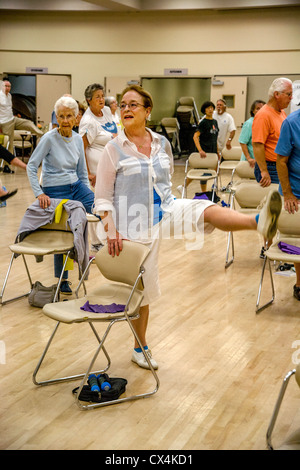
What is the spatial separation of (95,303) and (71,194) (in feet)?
6.12

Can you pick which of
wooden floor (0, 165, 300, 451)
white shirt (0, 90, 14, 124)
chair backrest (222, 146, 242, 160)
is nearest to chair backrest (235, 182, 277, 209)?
wooden floor (0, 165, 300, 451)

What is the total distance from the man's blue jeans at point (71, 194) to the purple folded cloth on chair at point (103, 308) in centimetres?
188

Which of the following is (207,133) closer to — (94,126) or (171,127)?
(94,126)

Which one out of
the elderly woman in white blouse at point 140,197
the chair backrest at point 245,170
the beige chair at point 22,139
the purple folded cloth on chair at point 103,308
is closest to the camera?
the purple folded cloth on chair at point 103,308

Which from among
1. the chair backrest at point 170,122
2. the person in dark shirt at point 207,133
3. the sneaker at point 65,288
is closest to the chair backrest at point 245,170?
the person in dark shirt at point 207,133

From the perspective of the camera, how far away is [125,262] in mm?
3443

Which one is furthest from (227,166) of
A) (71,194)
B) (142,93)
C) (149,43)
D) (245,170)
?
(142,93)

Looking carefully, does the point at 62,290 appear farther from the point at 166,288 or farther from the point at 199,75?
the point at 199,75

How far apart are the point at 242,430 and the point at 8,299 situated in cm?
272

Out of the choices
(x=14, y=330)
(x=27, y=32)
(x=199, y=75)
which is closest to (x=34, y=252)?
(x=14, y=330)

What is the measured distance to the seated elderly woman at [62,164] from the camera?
15.9 ft

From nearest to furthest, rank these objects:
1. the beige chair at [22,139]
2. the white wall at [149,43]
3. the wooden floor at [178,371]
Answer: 1. the wooden floor at [178,371]
2. the beige chair at [22,139]
3. the white wall at [149,43]

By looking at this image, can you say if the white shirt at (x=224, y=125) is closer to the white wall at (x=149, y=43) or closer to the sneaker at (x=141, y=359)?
the white wall at (x=149, y=43)

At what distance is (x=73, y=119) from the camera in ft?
16.1
